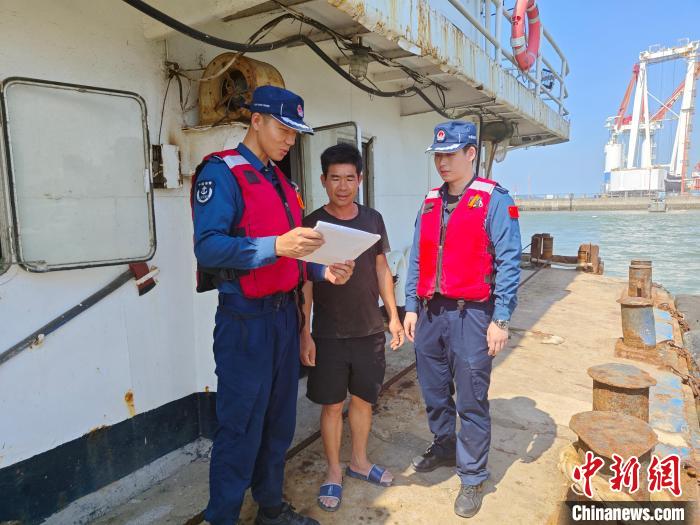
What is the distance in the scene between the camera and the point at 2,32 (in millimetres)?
2066

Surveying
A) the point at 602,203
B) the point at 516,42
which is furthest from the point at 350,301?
the point at 602,203

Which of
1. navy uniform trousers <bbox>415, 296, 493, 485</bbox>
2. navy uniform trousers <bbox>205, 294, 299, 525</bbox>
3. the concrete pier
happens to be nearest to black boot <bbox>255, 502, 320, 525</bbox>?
the concrete pier

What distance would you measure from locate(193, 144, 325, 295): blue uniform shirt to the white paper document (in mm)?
192

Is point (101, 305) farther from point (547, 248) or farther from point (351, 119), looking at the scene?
point (547, 248)

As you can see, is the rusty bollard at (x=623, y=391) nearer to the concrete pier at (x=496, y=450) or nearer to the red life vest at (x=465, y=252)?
the concrete pier at (x=496, y=450)

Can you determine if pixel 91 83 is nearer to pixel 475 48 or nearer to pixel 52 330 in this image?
pixel 52 330

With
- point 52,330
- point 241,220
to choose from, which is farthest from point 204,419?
point 241,220

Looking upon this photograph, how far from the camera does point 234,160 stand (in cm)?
193

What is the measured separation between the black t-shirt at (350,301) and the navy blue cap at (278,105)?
0.64 m

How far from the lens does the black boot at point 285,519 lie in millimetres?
2223

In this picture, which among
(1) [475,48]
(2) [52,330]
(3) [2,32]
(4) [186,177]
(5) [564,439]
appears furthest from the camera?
(1) [475,48]

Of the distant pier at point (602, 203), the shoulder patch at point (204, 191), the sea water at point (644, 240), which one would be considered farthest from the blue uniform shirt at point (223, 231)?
the distant pier at point (602, 203)

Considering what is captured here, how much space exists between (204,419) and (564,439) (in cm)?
260

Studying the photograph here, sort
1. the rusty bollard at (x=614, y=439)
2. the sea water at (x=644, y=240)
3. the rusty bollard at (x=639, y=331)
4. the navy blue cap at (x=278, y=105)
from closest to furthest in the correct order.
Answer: the navy blue cap at (x=278, y=105)
the rusty bollard at (x=614, y=439)
the rusty bollard at (x=639, y=331)
the sea water at (x=644, y=240)
